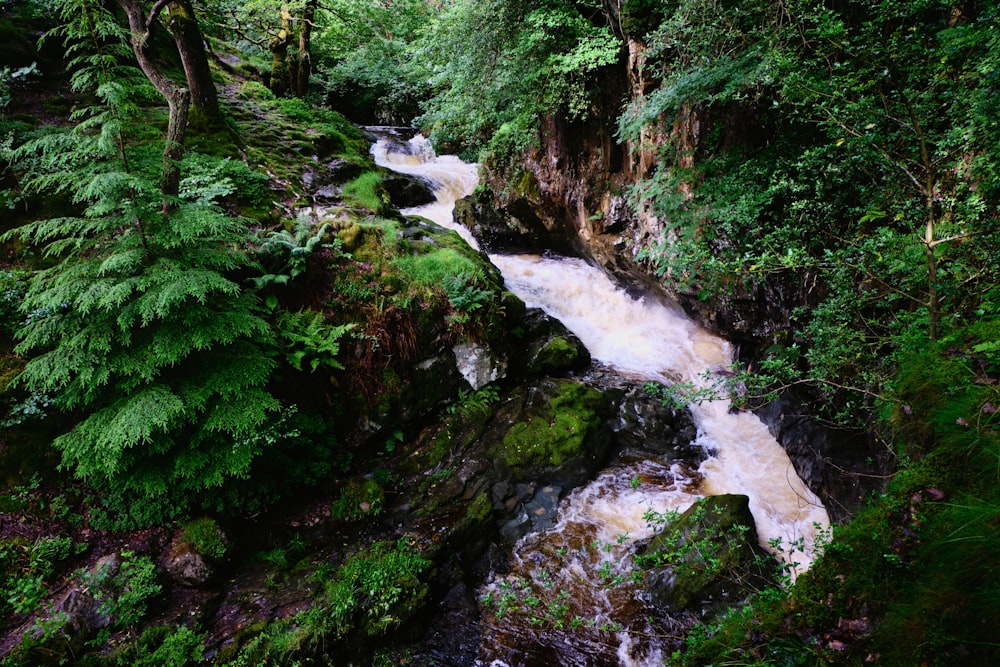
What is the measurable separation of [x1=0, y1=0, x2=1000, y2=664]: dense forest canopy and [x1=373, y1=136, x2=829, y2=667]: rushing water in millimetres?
1000

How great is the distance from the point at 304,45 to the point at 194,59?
196 inches

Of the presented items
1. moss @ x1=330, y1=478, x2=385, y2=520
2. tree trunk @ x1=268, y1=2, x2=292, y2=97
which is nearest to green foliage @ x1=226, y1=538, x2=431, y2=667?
moss @ x1=330, y1=478, x2=385, y2=520

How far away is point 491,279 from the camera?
26.7 ft

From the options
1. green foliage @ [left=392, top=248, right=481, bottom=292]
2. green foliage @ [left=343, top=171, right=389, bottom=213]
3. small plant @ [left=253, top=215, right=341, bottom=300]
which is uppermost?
green foliage @ [left=343, top=171, right=389, bottom=213]

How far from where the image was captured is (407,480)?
19.6ft

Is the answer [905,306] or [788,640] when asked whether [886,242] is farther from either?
[788,640]

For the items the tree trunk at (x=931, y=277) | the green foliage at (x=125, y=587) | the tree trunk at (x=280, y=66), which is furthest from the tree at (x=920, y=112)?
the tree trunk at (x=280, y=66)

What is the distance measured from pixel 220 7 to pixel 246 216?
27.2 ft

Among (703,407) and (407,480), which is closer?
(407,480)

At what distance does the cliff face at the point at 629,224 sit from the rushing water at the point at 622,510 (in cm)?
41

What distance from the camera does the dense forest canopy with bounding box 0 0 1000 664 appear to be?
221 cm

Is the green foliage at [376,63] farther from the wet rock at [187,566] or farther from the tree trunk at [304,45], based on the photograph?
the wet rock at [187,566]

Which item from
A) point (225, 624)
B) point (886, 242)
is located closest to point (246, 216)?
point (225, 624)

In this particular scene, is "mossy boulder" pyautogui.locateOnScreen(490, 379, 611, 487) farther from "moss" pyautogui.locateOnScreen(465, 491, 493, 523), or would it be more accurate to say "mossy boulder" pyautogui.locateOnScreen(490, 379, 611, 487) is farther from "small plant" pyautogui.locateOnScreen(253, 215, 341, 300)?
"small plant" pyautogui.locateOnScreen(253, 215, 341, 300)
